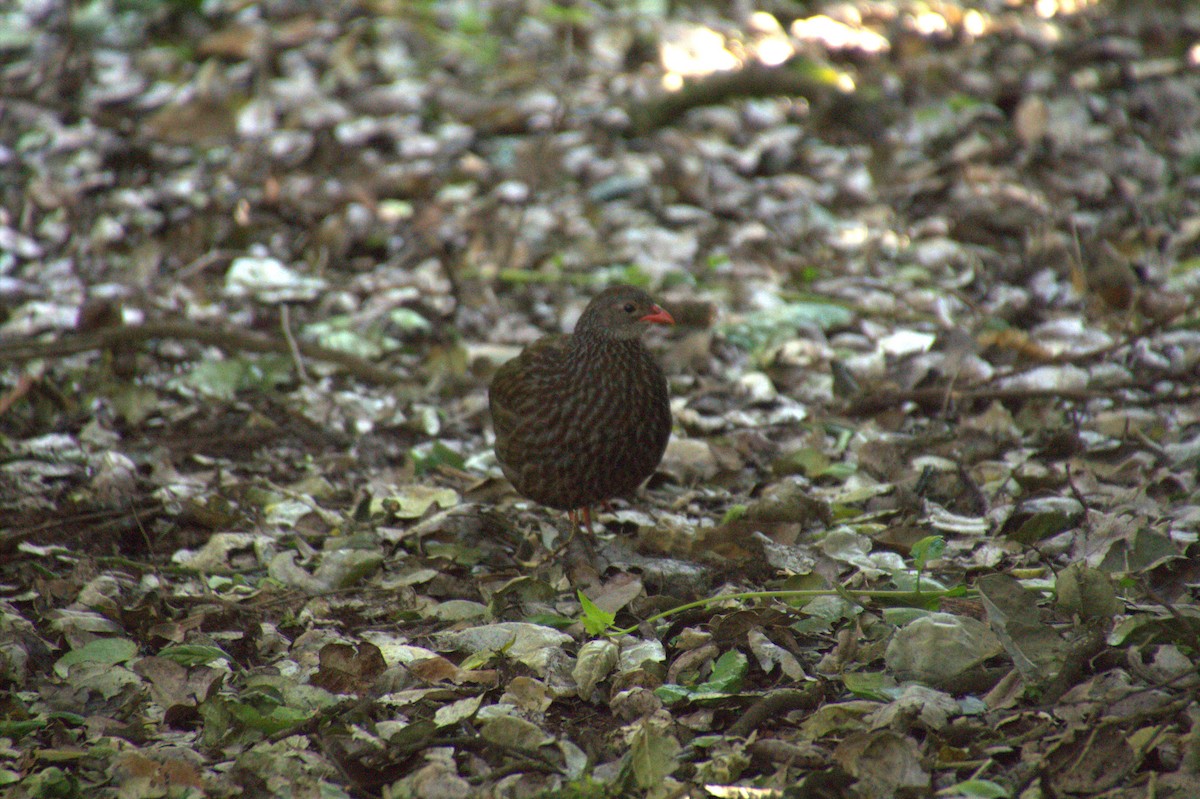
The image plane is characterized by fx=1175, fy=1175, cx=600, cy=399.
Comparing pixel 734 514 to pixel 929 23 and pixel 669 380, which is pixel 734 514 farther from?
pixel 929 23

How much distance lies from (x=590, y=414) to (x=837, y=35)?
16.6ft

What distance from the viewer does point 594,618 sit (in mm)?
3174

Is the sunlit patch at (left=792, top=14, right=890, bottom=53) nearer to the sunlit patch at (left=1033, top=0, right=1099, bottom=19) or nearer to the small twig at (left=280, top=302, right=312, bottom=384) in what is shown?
the sunlit patch at (left=1033, top=0, right=1099, bottom=19)

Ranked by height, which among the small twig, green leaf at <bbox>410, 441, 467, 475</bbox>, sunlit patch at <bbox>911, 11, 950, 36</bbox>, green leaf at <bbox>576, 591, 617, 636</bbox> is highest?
sunlit patch at <bbox>911, 11, 950, 36</bbox>

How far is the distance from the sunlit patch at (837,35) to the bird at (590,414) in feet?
14.9

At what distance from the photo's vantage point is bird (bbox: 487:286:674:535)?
3828 mm

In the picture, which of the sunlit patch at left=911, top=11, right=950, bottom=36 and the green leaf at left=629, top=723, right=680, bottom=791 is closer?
the green leaf at left=629, top=723, right=680, bottom=791

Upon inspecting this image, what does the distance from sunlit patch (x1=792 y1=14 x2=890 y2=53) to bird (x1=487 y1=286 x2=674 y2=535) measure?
4.53 m

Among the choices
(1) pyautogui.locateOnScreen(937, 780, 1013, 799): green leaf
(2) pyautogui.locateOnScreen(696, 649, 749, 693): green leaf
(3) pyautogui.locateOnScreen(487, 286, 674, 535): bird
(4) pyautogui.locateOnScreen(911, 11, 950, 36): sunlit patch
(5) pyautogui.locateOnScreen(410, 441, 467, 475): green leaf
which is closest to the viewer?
(1) pyautogui.locateOnScreen(937, 780, 1013, 799): green leaf

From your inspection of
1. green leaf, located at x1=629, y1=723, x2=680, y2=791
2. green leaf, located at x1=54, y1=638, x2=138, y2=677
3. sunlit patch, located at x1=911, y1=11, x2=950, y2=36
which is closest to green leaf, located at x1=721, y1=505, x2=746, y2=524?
green leaf, located at x1=629, y1=723, x2=680, y2=791

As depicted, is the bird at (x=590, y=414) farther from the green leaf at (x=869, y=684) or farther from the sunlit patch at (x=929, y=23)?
the sunlit patch at (x=929, y=23)

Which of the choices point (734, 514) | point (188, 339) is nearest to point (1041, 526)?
point (734, 514)

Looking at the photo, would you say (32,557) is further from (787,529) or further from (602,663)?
(787,529)

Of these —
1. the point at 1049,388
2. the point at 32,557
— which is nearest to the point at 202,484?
the point at 32,557
